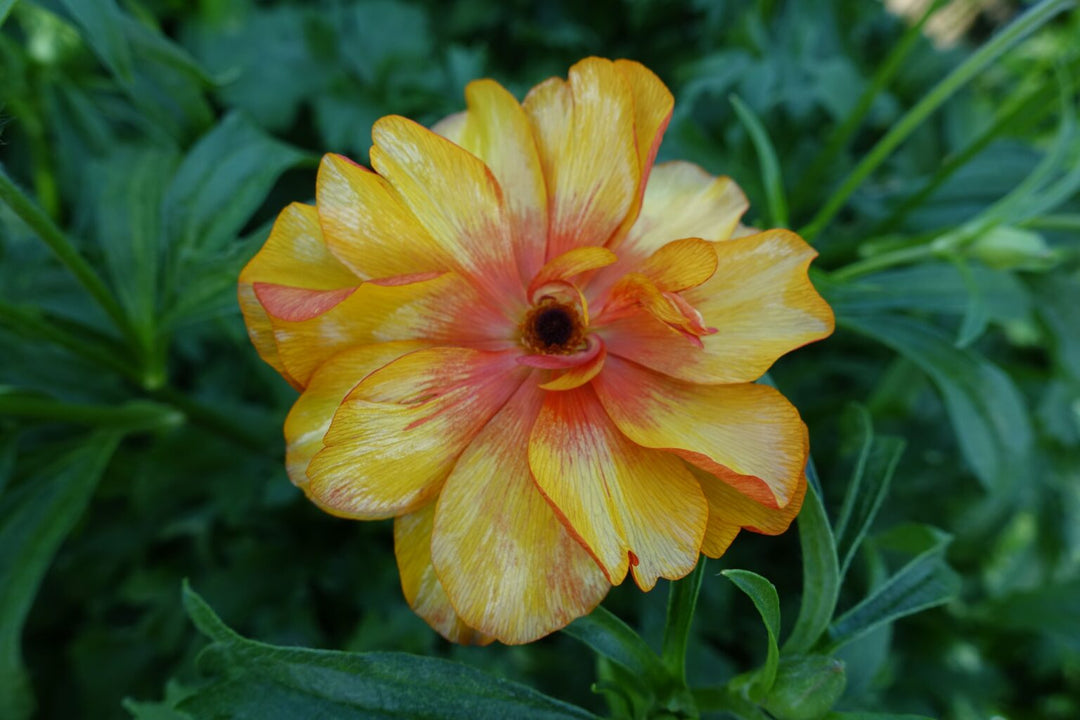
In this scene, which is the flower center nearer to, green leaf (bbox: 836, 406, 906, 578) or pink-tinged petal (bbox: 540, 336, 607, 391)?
pink-tinged petal (bbox: 540, 336, 607, 391)

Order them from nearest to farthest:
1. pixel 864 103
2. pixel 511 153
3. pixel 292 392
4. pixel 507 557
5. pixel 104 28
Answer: pixel 507 557
pixel 511 153
pixel 104 28
pixel 864 103
pixel 292 392

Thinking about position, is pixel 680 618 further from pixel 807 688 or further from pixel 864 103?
pixel 864 103

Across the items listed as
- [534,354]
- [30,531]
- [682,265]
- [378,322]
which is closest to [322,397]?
[378,322]

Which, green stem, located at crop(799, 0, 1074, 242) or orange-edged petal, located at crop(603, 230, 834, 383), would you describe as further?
green stem, located at crop(799, 0, 1074, 242)

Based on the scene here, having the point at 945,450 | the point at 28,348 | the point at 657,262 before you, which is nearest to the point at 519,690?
the point at 657,262

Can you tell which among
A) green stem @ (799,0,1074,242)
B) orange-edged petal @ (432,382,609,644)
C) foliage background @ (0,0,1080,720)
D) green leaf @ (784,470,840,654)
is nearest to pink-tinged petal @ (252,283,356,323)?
orange-edged petal @ (432,382,609,644)

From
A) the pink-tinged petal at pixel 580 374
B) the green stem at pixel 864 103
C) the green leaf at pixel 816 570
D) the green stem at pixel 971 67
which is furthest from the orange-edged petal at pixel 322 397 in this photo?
the green stem at pixel 864 103
